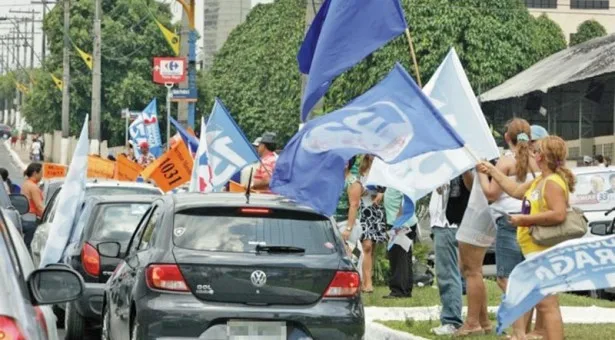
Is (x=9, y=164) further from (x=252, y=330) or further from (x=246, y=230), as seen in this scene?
(x=252, y=330)

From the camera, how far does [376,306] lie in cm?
1648

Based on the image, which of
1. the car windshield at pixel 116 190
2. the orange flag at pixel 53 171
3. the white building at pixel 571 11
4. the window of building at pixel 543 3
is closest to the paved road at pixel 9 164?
the orange flag at pixel 53 171

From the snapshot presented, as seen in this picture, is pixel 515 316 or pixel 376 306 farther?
pixel 376 306

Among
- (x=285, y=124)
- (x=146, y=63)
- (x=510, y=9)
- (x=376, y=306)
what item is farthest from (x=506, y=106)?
(x=376, y=306)

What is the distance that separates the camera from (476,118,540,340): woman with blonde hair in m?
11.6

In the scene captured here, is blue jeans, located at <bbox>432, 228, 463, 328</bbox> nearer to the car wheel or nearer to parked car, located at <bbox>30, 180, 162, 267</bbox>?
the car wheel

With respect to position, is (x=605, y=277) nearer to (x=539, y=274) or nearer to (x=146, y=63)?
(x=539, y=274)

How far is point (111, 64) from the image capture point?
Result: 82.0 metres

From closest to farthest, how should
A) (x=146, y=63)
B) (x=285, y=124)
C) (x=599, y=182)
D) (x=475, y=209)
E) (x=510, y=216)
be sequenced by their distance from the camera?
(x=510, y=216), (x=475, y=209), (x=599, y=182), (x=285, y=124), (x=146, y=63)

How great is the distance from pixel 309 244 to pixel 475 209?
7.56 ft

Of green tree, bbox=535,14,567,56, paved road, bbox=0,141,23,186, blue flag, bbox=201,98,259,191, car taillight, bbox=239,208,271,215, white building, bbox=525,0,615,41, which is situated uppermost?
white building, bbox=525,0,615,41

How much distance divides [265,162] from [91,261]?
11.3 feet

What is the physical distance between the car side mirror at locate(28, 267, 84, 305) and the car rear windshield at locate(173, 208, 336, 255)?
3.87 meters

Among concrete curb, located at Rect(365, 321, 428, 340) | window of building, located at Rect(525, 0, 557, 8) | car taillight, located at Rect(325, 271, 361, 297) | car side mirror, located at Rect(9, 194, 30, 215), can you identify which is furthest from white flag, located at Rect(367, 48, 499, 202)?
window of building, located at Rect(525, 0, 557, 8)
